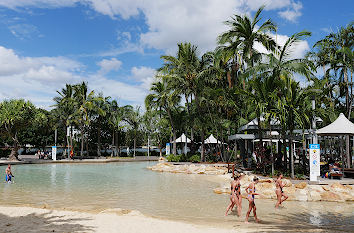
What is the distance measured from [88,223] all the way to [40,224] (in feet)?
4.34

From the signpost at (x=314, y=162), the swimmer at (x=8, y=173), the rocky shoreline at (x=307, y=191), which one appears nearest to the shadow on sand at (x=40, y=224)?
the rocky shoreline at (x=307, y=191)

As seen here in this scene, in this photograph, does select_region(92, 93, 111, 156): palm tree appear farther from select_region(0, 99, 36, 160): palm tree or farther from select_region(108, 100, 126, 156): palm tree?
select_region(0, 99, 36, 160): palm tree

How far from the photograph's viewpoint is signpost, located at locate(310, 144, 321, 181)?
15266mm

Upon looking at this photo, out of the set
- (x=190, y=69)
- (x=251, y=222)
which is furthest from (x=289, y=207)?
(x=190, y=69)

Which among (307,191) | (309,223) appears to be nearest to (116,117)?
(307,191)

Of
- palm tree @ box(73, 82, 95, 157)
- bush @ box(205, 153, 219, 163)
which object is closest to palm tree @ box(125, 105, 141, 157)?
palm tree @ box(73, 82, 95, 157)

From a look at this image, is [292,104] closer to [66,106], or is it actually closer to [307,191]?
[307,191]

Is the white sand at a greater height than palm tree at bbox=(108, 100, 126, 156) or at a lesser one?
lesser

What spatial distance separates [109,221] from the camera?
9.24m

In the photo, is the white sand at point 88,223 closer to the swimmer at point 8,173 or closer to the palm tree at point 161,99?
the swimmer at point 8,173

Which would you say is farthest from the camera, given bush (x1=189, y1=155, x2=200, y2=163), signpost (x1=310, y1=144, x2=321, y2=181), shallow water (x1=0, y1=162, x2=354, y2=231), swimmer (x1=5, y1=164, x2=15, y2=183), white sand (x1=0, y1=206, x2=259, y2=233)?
bush (x1=189, y1=155, x2=200, y2=163)

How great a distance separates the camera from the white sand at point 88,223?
837 centimetres

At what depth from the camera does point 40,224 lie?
347 inches

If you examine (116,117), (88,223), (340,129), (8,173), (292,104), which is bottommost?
(88,223)
